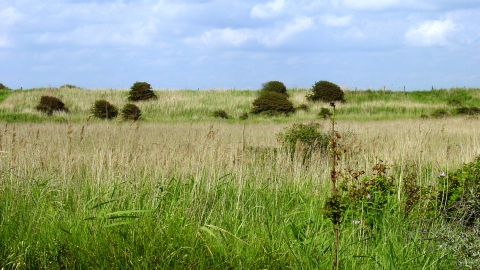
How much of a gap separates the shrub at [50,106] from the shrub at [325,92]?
663 inches

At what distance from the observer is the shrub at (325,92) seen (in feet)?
124

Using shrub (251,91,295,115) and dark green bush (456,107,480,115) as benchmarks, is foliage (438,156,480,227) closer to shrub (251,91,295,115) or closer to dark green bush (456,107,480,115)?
shrub (251,91,295,115)

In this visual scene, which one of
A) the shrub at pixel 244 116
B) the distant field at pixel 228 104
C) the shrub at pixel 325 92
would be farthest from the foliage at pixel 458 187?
the shrub at pixel 325 92

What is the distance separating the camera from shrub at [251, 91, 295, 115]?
3306 cm

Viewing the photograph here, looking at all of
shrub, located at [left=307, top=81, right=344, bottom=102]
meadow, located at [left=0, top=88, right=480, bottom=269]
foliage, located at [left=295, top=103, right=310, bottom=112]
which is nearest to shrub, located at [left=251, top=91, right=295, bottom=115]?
foliage, located at [left=295, top=103, right=310, bottom=112]

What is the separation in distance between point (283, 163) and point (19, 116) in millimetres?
25727

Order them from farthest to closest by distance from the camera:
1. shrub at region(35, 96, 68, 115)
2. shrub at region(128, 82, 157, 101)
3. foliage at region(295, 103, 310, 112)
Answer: shrub at region(128, 82, 157, 101) < foliage at region(295, 103, 310, 112) < shrub at region(35, 96, 68, 115)

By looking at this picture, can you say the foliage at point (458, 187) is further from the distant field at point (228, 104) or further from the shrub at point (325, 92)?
the shrub at point (325, 92)

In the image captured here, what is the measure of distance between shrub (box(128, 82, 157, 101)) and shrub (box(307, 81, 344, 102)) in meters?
11.4

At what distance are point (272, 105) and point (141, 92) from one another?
34.3ft

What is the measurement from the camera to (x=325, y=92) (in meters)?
38.0

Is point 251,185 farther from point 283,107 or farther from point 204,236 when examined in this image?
point 283,107

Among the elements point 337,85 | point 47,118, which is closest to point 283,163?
point 47,118

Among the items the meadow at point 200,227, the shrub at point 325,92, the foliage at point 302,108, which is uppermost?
the shrub at point 325,92
